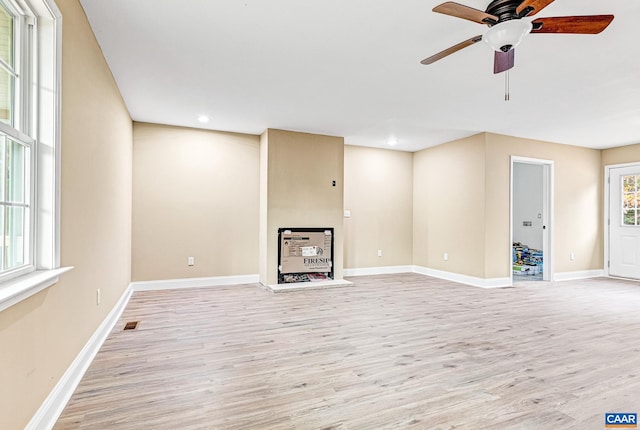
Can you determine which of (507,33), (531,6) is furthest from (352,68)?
(531,6)

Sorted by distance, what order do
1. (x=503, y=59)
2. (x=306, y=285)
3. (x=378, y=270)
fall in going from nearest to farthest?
1. (x=503, y=59)
2. (x=306, y=285)
3. (x=378, y=270)

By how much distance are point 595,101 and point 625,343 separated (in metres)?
2.67

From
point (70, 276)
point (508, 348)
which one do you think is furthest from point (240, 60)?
point (508, 348)

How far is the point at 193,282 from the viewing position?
5246 mm

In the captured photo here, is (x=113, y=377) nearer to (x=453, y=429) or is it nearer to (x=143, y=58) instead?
(x=453, y=429)

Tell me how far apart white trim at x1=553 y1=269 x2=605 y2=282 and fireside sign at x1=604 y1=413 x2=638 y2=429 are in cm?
483

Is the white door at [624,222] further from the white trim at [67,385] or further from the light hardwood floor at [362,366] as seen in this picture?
the white trim at [67,385]

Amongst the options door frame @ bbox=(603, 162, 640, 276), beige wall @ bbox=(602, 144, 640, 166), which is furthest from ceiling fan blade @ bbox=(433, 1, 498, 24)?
door frame @ bbox=(603, 162, 640, 276)

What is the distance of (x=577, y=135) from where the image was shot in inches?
216

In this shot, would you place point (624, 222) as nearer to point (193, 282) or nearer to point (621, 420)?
point (621, 420)

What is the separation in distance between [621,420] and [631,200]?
19.9ft

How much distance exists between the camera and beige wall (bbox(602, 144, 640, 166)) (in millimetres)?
6039

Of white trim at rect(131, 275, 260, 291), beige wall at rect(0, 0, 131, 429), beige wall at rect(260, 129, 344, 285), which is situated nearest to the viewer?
beige wall at rect(0, 0, 131, 429)

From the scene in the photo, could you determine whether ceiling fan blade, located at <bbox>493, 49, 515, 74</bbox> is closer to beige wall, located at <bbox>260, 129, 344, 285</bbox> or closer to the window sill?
the window sill
